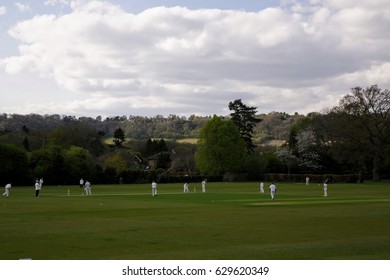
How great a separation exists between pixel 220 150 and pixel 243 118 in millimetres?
23782

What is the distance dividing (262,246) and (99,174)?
89.8 meters

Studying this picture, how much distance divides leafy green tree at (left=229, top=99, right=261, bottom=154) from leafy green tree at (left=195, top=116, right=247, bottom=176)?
59.1 feet

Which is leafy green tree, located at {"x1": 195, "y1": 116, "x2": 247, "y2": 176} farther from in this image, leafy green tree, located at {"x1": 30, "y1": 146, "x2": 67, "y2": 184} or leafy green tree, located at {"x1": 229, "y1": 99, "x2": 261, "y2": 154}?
leafy green tree, located at {"x1": 30, "y1": 146, "x2": 67, "y2": 184}

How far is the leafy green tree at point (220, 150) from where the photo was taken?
119250 millimetres

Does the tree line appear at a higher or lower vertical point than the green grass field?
higher

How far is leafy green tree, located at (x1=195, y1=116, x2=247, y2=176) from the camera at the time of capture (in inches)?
4695

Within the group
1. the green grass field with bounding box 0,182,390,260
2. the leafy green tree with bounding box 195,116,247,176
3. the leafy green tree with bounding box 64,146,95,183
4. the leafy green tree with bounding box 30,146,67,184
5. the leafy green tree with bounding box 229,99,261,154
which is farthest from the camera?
the leafy green tree with bounding box 229,99,261,154

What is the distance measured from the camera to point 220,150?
11912cm

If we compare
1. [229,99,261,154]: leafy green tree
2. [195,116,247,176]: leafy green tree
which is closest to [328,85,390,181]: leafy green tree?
[195,116,247,176]: leafy green tree

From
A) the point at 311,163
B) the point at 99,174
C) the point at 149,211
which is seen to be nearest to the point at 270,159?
the point at 311,163

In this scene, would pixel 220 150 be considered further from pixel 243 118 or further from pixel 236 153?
pixel 243 118

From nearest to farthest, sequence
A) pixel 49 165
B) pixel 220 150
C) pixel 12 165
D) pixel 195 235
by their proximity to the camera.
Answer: pixel 195 235 → pixel 12 165 → pixel 49 165 → pixel 220 150

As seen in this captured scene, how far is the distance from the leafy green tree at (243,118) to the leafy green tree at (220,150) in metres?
18.0

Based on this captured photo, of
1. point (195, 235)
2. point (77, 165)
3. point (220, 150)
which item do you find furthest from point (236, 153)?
point (195, 235)
